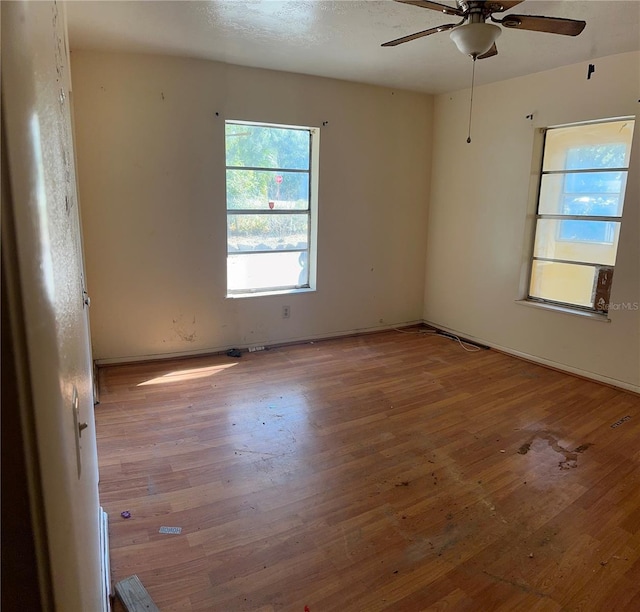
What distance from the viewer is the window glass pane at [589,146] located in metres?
3.58

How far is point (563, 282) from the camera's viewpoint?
13.5 feet

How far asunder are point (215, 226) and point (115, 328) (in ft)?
4.04

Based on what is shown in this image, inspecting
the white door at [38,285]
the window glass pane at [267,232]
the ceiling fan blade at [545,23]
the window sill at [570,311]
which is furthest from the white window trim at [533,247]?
the white door at [38,285]

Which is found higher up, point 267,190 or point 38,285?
point 267,190

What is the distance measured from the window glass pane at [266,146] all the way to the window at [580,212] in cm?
225

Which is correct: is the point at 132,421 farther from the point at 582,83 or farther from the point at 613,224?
the point at 582,83

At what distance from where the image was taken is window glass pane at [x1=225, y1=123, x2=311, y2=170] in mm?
4105

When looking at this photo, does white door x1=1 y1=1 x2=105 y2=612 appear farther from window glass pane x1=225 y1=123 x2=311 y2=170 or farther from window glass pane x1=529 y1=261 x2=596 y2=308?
window glass pane x1=529 y1=261 x2=596 y2=308

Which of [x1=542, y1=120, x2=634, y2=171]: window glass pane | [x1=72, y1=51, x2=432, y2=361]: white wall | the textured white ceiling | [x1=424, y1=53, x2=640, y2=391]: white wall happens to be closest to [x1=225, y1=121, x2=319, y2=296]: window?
[x1=72, y1=51, x2=432, y2=361]: white wall

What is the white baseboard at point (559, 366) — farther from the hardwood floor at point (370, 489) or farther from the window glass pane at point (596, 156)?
the window glass pane at point (596, 156)

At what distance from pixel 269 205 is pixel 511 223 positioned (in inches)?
91.4

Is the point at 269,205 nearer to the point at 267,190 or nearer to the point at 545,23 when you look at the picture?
the point at 267,190

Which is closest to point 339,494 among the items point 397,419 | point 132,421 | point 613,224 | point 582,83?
point 397,419

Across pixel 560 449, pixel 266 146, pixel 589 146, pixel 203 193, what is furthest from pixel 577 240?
pixel 203 193
